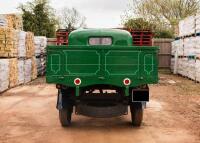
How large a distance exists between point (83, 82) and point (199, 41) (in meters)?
13.2

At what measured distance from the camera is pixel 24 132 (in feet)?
32.0

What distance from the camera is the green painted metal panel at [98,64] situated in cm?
942

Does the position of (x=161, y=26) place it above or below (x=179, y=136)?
above

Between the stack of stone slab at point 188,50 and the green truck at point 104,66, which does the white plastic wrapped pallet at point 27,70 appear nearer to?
the stack of stone slab at point 188,50

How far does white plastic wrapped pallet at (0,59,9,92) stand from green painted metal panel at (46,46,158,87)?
843 cm

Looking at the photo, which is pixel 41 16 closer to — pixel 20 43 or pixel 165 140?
pixel 20 43

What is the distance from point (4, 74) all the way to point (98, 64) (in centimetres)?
926

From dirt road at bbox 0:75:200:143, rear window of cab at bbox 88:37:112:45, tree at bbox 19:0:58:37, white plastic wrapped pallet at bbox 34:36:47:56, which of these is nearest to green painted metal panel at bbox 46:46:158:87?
dirt road at bbox 0:75:200:143

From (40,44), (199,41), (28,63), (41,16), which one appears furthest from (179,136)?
(41,16)

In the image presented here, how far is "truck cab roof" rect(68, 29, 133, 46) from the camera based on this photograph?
11.2 metres

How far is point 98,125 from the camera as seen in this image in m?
10.7

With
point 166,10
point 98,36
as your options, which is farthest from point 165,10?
point 98,36

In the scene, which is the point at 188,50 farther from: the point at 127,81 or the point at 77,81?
the point at 77,81

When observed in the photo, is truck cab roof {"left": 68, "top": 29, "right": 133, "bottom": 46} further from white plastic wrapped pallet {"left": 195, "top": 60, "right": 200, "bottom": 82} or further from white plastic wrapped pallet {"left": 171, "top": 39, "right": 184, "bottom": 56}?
white plastic wrapped pallet {"left": 171, "top": 39, "right": 184, "bottom": 56}
